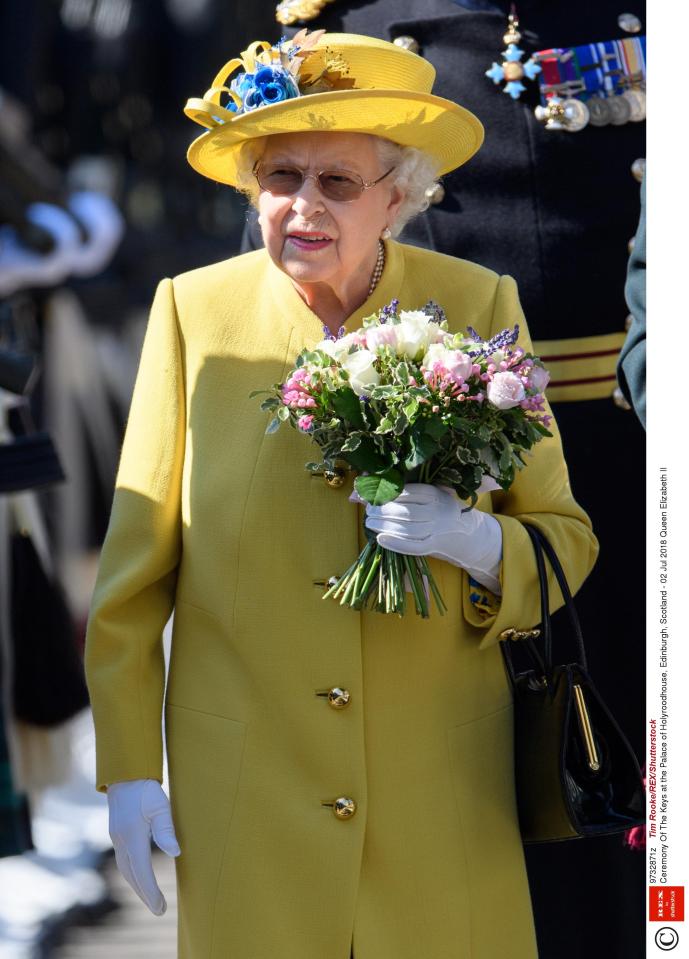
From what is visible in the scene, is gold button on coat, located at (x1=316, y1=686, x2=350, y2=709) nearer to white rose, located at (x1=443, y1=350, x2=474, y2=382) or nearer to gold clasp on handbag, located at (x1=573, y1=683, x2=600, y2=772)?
gold clasp on handbag, located at (x1=573, y1=683, x2=600, y2=772)

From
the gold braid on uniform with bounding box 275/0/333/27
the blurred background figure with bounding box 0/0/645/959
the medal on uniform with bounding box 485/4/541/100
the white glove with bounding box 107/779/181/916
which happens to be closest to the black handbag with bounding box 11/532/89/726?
the blurred background figure with bounding box 0/0/645/959

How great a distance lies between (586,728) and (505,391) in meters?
0.60

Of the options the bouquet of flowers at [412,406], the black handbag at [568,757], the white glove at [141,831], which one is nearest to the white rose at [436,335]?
the bouquet of flowers at [412,406]

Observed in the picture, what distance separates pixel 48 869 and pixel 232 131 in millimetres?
2823

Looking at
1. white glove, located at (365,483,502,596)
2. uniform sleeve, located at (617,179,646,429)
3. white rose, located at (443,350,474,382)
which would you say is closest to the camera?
white rose, located at (443,350,474,382)

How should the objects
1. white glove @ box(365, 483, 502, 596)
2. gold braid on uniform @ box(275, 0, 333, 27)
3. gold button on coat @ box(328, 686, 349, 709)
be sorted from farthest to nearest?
gold braid on uniform @ box(275, 0, 333, 27) → gold button on coat @ box(328, 686, 349, 709) → white glove @ box(365, 483, 502, 596)

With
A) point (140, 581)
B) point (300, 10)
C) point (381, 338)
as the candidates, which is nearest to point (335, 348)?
point (381, 338)

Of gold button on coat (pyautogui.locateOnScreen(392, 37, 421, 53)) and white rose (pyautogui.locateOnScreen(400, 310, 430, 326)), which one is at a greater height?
gold button on coat (pyautogui.locateOnScreen(392, 37, 421, 53))

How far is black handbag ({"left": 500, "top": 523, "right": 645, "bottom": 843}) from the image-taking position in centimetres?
261

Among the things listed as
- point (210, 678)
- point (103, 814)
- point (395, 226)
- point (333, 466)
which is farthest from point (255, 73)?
point (103, 814)

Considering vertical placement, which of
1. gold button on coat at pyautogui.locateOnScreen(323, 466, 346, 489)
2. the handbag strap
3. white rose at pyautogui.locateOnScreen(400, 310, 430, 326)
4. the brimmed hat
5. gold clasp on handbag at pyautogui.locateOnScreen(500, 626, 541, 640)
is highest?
the brimmed hat

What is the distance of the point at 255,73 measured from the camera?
268 centimetres

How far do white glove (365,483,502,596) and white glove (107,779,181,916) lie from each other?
59 cm

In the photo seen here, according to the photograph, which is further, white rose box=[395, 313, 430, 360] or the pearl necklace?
the pearl necklace
